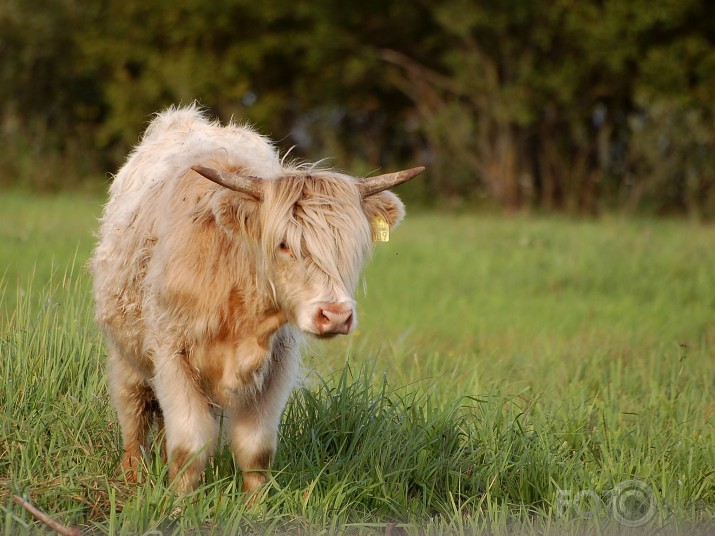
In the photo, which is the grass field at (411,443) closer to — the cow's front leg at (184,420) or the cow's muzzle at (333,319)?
the cow's front leg at (184,420)

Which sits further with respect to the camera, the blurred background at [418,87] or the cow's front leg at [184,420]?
the blurred background at [418,87]

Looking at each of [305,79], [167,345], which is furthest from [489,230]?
[167,345]

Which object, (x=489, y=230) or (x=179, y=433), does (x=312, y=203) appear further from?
(x=489, y=230)

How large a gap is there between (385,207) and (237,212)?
0.66 meters

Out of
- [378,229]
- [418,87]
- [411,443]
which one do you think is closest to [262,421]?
[411,443]

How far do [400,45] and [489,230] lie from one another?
939 cm

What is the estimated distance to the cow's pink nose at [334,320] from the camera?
4129 millimetres

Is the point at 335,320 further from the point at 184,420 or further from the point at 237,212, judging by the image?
the point at 184,420

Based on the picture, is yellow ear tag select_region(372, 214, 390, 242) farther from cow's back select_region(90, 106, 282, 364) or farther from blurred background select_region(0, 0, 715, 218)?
blurred background select_region(0, 0, 715, 218)

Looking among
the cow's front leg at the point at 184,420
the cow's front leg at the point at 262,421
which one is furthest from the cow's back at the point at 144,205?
the cow's front leg at the point at 262,421

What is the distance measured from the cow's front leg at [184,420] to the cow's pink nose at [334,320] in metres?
0.80

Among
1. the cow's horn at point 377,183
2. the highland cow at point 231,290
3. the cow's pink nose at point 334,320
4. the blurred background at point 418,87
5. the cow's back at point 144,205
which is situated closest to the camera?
the cow's pink nose at point 334,320

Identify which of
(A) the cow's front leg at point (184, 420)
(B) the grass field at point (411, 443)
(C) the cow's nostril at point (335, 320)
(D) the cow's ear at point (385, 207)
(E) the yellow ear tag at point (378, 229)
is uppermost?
(D) the cow's ear at point (385, 207)

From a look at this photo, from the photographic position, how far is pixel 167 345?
4.66 meters
